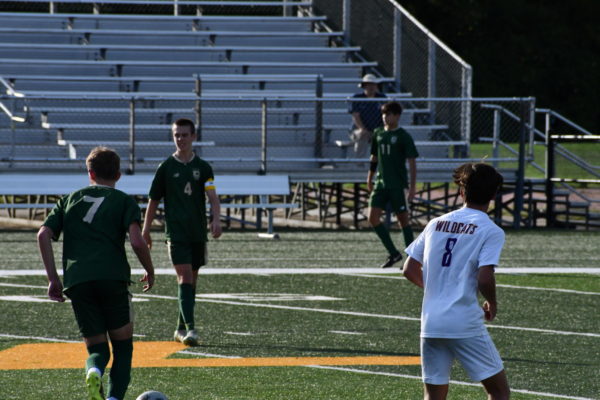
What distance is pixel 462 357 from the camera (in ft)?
17.4

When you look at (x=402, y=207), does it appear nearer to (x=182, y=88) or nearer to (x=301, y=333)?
(x=301, y=333)

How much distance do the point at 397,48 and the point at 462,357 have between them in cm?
1815

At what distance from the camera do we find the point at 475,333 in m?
5.28

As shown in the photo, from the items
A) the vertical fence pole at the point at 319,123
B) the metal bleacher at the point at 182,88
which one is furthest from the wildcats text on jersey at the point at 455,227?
the vertical fence pole at the point at 319,123

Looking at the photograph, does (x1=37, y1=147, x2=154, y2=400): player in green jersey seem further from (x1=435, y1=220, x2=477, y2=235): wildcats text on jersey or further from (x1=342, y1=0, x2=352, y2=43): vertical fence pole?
(x1=342, y1=0, x2=352, y2=43): vertical fence pole

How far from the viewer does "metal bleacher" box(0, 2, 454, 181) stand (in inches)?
793

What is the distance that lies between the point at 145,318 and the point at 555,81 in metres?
41.1

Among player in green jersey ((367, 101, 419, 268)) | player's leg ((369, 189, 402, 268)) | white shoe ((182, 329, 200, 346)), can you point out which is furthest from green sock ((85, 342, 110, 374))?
player's leg ((369, 189, 402, 268))

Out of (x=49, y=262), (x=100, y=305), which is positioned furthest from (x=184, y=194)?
(x=49, y=262)

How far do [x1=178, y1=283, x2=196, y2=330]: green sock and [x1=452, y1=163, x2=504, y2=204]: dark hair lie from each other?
377 centimetres

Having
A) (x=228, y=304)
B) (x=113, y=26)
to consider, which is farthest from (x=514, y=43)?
(x=228, y=304)

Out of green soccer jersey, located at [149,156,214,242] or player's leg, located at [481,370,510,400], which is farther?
green soccer jersey, located at [149,156,214,242]

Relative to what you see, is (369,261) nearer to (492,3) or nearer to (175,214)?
(175,214)

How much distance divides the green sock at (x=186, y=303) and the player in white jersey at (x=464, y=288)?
11.9 feet
